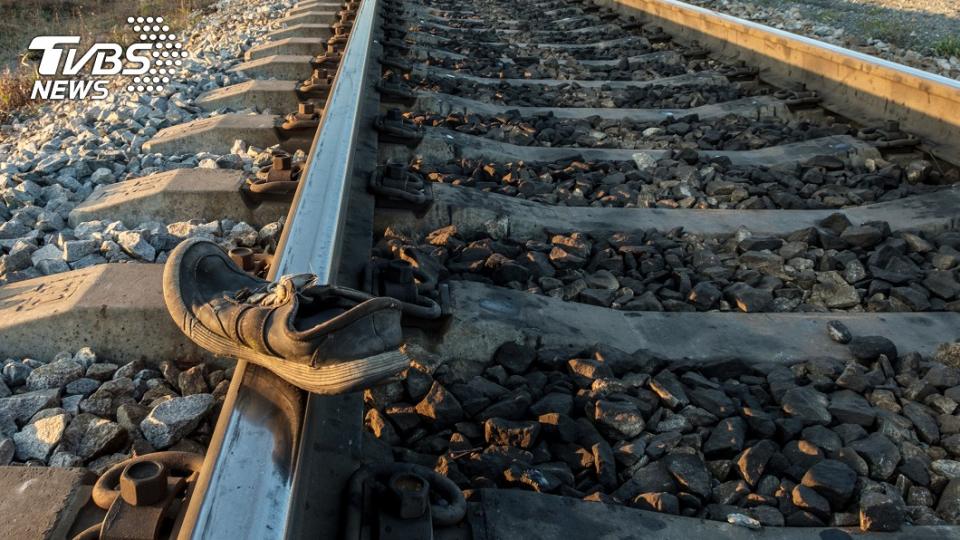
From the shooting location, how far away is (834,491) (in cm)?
175

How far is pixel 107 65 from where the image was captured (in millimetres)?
8008

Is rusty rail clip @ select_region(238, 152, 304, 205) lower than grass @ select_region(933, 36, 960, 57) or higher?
higher

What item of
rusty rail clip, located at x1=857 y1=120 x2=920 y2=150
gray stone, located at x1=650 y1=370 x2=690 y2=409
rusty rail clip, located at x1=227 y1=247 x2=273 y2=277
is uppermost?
rusty rail clip, located at x1=227 y1=247 x2=273 y2=277

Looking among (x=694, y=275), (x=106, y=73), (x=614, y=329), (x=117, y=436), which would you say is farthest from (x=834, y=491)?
(x=106, y=73)

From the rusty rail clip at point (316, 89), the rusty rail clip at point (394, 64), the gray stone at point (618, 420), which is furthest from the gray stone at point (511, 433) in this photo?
the rusty rail clip at point (394, 64)

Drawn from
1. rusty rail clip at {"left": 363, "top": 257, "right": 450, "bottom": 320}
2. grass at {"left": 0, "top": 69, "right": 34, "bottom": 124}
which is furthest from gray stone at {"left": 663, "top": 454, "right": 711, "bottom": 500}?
grass at {"left": 0, "top": 69, "right": 34, "bottom": 124}

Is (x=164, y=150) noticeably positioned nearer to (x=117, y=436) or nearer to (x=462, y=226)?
(x=462, y=226)

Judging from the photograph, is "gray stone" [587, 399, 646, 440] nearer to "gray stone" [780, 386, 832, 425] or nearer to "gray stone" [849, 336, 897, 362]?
"gray stone" [780, 386, 832, 425]

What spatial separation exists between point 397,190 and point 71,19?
15042mm

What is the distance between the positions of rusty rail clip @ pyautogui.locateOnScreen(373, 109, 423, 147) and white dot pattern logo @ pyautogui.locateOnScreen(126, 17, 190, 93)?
185 cm

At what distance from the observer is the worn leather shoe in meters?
1.36

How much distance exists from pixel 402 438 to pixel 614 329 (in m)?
0.78

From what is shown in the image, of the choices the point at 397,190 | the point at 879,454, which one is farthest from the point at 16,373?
the point at 879,454

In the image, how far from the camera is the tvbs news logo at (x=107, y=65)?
5.66 metres
